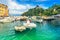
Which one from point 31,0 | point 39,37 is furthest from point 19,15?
point 39,37

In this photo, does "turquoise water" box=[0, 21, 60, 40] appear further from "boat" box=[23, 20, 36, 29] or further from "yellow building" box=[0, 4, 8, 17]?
"yellow building" box=[0, 4, 8, 17]

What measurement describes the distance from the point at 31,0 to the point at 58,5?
84 centimetres

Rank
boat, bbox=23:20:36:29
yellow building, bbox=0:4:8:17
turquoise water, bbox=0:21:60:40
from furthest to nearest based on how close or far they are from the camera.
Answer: yellow building, bbox=0:4:8:17, boat, bbox=23:20:36:29, turquoise water, bbox=0:21:60:40

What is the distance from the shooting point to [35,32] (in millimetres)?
4410

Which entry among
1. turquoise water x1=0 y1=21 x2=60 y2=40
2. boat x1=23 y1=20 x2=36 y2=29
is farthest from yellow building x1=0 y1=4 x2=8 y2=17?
boat x1=23 y1=20 x2=36 y2=29

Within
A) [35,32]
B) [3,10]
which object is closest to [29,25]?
[35,32]

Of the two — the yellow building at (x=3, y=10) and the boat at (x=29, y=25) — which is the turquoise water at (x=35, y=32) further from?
the yellow building at (x=3, y=10)

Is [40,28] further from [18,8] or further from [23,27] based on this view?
[18,8]

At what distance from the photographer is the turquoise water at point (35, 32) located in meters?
4.12

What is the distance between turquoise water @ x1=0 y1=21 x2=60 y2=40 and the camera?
412 centimetres

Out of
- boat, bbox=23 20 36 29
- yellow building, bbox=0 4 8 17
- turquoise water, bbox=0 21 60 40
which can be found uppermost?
yellow building, bbox=0 4 8 17

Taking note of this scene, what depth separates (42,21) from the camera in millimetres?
4703

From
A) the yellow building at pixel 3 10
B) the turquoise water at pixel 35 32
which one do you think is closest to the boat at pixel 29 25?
the turquoise water at pixel 35 32

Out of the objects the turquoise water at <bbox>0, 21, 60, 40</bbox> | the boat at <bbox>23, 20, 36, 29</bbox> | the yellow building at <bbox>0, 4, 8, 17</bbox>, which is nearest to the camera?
the turquoise water at <bbox>0, 21, 60, 40</bbox>
